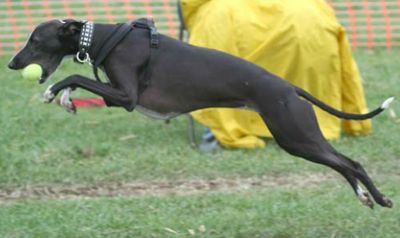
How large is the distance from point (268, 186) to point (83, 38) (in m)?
2.16

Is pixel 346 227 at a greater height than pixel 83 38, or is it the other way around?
pixel 83 38

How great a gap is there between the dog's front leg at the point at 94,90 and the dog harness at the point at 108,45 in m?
0.15

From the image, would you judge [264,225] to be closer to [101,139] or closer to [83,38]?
[83,38]

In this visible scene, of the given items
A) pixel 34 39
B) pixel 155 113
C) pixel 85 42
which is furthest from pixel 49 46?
pixel 155 113

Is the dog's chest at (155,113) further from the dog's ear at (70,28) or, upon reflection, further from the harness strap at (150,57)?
the dog's ear at (70,28)

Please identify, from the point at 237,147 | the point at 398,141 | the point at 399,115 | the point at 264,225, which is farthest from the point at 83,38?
the point at 399,115

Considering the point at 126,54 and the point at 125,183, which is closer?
the point at 126,54

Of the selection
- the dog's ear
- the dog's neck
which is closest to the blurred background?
the dog's neck

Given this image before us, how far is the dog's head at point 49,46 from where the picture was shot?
5453 mm

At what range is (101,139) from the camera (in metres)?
7.99

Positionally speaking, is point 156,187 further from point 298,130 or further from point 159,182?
point 298,130

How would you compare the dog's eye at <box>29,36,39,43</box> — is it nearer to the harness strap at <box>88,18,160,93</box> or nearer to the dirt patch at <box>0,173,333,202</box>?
the harness strap at <box>88,18,160,93</box>

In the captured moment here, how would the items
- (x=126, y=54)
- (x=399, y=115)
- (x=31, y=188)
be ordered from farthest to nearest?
(x=399, y=115) → (x=31, y=188) → (x=126, y=54)

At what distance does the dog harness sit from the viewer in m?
5.38
